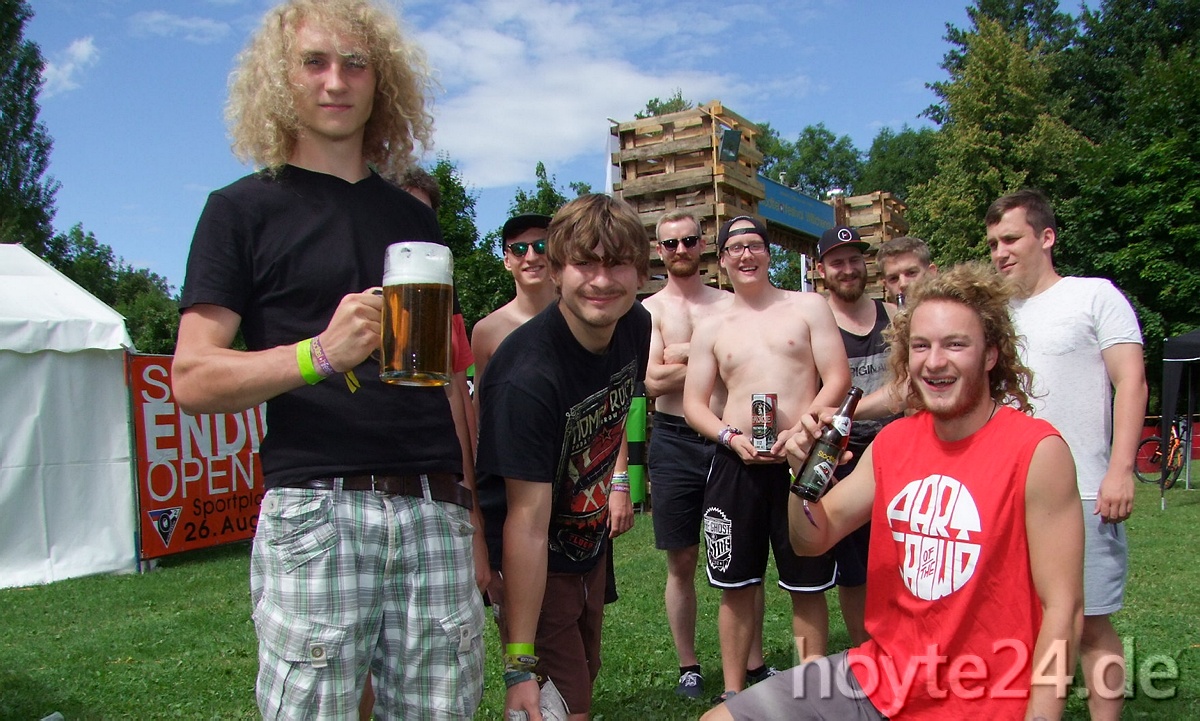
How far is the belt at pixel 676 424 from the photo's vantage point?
430 cm

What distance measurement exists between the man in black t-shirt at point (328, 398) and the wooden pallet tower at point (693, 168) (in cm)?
670

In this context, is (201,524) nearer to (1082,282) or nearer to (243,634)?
(243,634)

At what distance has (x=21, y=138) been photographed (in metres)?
31.8

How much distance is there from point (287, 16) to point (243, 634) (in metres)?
4.63

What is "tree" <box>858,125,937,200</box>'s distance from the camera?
47625 mm

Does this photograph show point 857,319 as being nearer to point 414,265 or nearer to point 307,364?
point 414,265

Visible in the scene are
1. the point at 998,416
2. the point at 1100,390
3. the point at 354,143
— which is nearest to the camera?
the point at 354,143

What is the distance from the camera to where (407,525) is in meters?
1.85

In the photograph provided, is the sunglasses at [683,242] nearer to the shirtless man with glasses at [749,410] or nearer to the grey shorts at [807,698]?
the shirtless man with glasses at [749,410]

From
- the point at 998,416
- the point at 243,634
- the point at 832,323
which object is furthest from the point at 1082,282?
the point at 243,634

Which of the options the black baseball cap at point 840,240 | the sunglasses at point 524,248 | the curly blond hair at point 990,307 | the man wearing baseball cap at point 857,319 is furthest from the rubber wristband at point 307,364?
the black baseball cap at point 840,240

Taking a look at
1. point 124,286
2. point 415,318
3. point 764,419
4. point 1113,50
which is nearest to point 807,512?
point 764,419

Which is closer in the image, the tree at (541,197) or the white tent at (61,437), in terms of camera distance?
the white tent at (61,437)

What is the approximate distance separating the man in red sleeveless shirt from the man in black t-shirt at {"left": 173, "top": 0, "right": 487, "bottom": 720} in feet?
3.00
